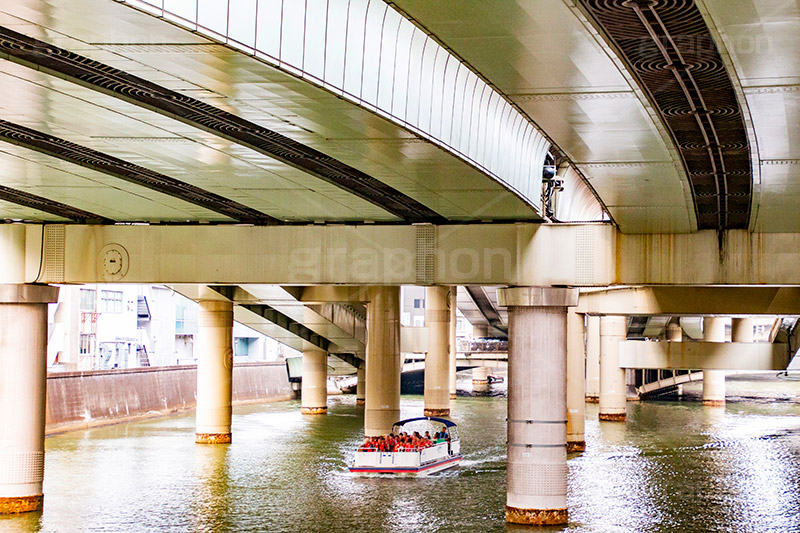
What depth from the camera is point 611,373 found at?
6862cm

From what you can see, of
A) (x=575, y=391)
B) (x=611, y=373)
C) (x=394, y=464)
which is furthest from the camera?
(x=611, y=373)

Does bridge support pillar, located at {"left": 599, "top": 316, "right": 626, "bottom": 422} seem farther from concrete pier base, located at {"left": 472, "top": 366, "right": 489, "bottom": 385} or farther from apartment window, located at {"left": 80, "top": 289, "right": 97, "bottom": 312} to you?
concrete pier base, located at {"left": 472, "top": 366, "right": 489, "bottom": 385}

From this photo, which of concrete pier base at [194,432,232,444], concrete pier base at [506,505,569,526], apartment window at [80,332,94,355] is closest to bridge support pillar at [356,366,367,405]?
apartment window at [80,332,94,355]

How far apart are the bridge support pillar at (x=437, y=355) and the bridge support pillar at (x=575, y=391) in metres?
19.6

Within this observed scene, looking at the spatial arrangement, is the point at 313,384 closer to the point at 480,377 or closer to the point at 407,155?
the point at 407,155

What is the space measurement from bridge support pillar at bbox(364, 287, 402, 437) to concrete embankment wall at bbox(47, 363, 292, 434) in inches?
598

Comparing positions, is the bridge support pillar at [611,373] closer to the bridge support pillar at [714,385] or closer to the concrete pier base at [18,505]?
the bridge support pillar at [714,385]

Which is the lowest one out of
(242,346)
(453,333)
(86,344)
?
(242,346)

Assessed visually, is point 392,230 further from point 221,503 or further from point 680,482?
point 680,482

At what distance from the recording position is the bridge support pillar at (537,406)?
27.7 metres

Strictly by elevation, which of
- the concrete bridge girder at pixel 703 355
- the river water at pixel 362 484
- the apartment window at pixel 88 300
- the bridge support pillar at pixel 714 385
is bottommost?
the river water at pixel 362 484

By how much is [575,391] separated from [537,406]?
20552mm

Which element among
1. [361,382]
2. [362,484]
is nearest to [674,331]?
[361,382]

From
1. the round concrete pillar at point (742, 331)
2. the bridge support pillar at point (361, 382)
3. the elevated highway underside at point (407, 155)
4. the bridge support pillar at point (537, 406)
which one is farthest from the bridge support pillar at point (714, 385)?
the bridge support pillar at point (537, 406)
